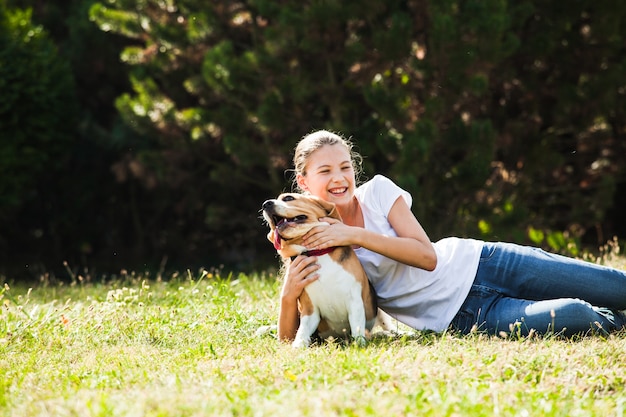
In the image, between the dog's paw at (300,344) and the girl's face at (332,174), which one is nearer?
the dog's paw at (300,344)

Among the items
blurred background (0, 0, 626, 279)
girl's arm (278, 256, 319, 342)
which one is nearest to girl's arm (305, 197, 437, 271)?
girl's arm (278, 256, 319, 342)

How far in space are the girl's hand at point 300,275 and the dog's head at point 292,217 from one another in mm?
68

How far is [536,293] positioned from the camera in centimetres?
467

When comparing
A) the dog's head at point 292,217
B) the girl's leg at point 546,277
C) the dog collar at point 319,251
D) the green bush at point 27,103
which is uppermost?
the green bush at point 27,103

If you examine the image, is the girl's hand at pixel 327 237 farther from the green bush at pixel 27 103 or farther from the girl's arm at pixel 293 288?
the green bush at pixel 27 103

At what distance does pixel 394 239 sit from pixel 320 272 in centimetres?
43

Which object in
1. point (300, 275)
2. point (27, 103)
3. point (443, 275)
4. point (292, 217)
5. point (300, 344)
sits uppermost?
point (27, 103)

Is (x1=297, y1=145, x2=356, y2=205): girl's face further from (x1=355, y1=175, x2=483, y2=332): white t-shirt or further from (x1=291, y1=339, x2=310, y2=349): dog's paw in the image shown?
(x1=291, y1=339, x2=310, y2=349): dog's paw

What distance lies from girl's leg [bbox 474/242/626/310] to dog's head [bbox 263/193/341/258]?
1049 mm

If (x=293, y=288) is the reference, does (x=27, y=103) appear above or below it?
above

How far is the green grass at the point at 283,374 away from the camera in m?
3.29

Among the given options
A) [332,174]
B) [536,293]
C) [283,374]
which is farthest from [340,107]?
[283,374]

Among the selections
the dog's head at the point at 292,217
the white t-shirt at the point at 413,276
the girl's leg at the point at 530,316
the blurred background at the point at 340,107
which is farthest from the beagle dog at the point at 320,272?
the blurred background at the point at 340,107

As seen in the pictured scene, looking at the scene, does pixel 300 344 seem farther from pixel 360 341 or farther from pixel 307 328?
pixel 360 341
